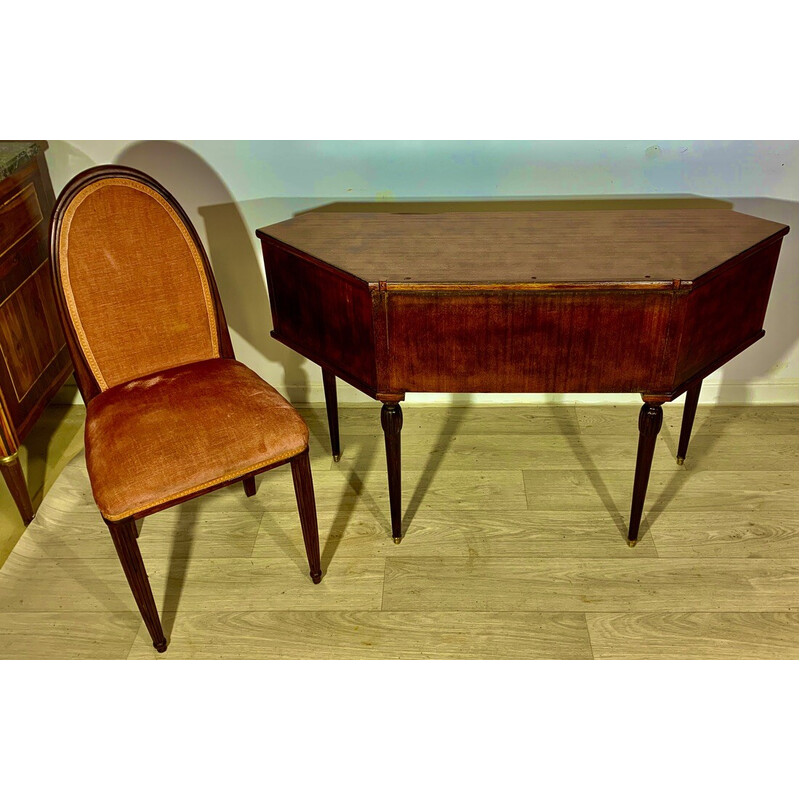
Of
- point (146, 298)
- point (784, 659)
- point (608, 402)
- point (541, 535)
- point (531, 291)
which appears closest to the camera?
point (531, 291)

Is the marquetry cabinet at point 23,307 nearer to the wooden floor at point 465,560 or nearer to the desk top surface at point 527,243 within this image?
the wooden floor at point 465,560

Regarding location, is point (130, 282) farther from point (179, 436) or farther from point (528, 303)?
point (528, 303)

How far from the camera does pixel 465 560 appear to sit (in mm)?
2262

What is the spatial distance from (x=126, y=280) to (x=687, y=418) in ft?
5.90

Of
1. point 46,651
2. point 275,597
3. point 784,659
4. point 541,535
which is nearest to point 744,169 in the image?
point 541,535

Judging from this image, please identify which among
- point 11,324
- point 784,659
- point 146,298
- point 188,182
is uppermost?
point 188,182

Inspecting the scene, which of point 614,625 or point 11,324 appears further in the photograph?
point 11,324

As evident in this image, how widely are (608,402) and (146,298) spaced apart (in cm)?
175

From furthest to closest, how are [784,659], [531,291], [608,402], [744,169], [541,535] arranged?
1. [608,402]
2. [744,169]
3. [541,535]
4. [784,659]
5. [531,291]

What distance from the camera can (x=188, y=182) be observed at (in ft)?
8.51

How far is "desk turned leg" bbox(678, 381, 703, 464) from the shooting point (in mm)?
2514

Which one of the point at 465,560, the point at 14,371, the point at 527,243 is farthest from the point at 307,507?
the point at 14,371

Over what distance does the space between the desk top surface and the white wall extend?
265mm

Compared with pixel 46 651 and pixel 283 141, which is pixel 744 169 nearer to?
pixel 283 141
